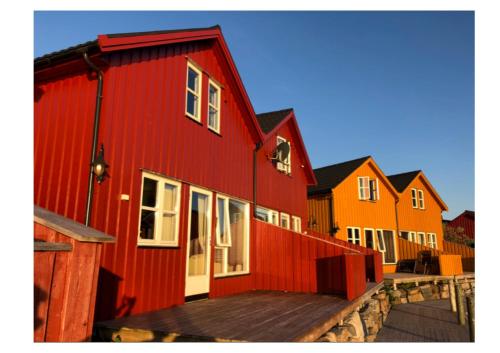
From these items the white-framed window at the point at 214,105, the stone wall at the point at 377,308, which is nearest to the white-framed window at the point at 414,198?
the stone wall at the point at 377,308

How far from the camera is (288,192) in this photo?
581 inches

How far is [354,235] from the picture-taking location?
20859 mm

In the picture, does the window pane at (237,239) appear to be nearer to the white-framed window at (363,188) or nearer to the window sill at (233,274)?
the window sill at (233,274)

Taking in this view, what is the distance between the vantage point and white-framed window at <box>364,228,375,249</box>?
2138 cm

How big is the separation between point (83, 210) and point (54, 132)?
1777mm

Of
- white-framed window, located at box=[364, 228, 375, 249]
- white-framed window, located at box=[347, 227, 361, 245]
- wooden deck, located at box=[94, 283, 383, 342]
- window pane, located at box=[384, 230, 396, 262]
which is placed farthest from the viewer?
window pane, located at box=[384, 230, 396, 262]

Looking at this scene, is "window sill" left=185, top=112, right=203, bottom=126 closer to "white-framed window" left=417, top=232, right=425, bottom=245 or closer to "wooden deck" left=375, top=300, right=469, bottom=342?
"wooden deck" left=375, top=300, right=469, bottom=342

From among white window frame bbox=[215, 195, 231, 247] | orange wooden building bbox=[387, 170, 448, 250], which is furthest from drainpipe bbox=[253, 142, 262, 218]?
orange wooden building bbox=[387, 170, 448, 250]

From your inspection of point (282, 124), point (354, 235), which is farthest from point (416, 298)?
point (282, 124)

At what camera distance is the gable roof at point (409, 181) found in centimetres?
2545

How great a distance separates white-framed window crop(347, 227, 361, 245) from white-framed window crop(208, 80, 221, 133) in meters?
13.5

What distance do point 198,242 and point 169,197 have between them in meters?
1.56

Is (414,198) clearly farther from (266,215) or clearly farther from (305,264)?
(305,264)
